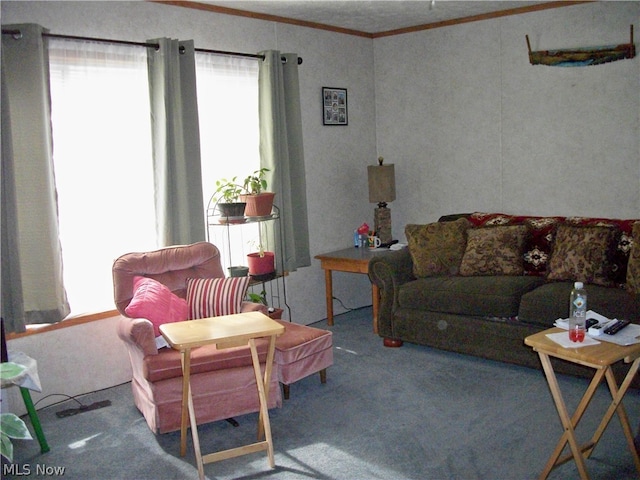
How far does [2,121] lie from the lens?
3.47 m

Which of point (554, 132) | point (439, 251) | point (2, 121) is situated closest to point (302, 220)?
point (439, 251)

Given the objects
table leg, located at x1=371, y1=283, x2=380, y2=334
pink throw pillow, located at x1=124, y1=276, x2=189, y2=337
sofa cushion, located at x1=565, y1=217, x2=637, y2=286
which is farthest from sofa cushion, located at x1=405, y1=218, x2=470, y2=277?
pink throw pillow, located at x1=124, y1=276, x2=189, y2=337

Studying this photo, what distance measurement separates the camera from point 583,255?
13.8 ft

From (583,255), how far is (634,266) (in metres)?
0.35

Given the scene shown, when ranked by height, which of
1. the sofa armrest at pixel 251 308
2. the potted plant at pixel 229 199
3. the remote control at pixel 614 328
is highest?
the potted plant at pixel 229 199

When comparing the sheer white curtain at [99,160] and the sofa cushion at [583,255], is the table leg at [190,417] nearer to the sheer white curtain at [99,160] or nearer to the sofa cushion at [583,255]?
the sheer white curtain at [99,160]

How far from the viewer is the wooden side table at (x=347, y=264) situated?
5.14 metres

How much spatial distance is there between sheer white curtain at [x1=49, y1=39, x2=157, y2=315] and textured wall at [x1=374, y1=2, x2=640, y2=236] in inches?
97.8

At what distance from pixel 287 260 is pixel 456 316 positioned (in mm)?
1394

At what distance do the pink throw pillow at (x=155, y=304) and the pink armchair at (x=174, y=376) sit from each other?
64 millimetres

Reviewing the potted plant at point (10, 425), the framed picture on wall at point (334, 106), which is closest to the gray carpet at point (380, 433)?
the potted plant at point (10, 425)

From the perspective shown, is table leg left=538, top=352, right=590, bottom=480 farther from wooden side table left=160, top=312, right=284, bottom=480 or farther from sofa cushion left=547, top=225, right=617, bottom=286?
sofa cushion left=547, top=225, right=617, bottom=286

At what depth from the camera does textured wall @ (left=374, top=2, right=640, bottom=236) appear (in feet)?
15.4

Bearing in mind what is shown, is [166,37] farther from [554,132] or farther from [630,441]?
[630,441]
